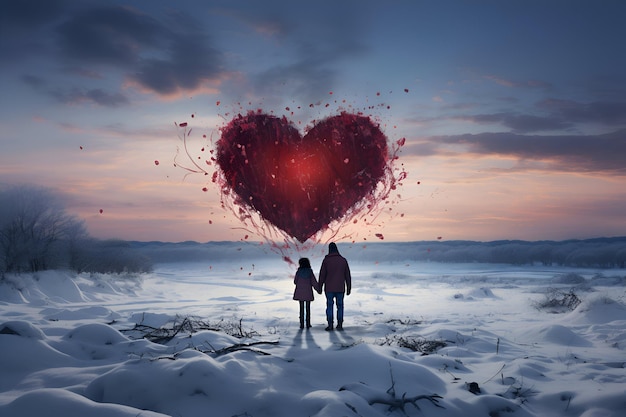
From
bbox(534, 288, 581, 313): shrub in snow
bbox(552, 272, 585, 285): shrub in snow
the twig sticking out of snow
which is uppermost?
the twig sticking out of snow

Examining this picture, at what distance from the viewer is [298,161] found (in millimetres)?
10039

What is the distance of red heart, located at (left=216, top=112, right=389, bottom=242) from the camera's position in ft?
32.7

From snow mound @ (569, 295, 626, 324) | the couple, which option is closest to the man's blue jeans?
the couple

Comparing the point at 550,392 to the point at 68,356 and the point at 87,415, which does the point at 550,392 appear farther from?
the point at 68,356

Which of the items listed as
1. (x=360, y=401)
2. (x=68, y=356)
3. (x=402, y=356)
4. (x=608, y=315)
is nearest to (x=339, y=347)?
(x=402, y=356)

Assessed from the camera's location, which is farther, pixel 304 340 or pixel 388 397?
pixel 304 340

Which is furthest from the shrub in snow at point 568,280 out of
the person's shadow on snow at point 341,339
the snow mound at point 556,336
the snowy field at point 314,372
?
the person's shadow on snow at point 341,339

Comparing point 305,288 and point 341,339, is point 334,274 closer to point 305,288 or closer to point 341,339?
point 305,288

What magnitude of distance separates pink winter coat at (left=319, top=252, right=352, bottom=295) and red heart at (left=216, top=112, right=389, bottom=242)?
1659 millimetres

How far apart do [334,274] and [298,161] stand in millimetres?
2764

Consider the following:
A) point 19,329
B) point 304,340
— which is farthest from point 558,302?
point 19,329

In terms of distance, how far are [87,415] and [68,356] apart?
284 cm

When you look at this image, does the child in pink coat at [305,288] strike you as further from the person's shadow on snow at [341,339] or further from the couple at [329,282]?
the person's shadow on snow at [341,339]

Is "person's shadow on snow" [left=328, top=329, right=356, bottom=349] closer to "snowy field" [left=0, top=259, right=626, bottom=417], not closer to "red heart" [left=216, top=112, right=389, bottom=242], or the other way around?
"snowy field" [left=0, top=259, right=626, bottom=417]
